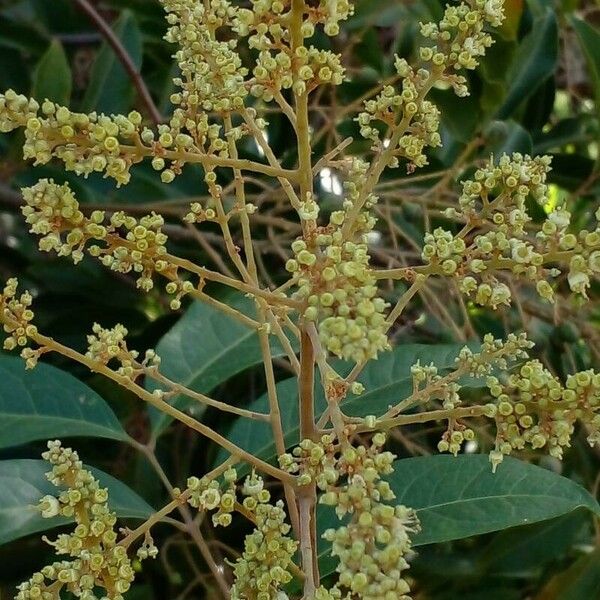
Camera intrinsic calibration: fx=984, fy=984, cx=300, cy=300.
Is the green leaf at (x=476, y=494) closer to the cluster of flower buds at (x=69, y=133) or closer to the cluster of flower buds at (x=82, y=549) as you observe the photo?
the cluster of flower buds at (x=82, y=549)

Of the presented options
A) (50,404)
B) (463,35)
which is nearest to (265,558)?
(463,35)

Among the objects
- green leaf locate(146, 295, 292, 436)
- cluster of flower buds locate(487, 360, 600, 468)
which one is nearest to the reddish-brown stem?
green leaf locate(146, 295, 292, 436)

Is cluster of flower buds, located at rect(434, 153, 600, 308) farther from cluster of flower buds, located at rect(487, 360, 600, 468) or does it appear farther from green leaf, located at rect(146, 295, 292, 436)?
green leaf, located at rect(146, 295, 292, 436)

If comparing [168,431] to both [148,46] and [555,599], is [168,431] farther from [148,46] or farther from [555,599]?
[148,46]

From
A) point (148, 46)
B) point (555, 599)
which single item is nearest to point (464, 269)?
point (555, 599)

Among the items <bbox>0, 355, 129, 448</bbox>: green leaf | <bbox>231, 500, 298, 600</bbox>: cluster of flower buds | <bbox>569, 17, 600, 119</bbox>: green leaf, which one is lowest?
<bbox>0, 355, 129, 448</bbox>: green leaf

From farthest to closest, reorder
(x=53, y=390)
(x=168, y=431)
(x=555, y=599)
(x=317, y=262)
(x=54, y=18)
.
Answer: (x=54, y=18)
(x=168, y=431)
(x=555, y=599)
(x=53, y=390)
(x=317, y=262)
